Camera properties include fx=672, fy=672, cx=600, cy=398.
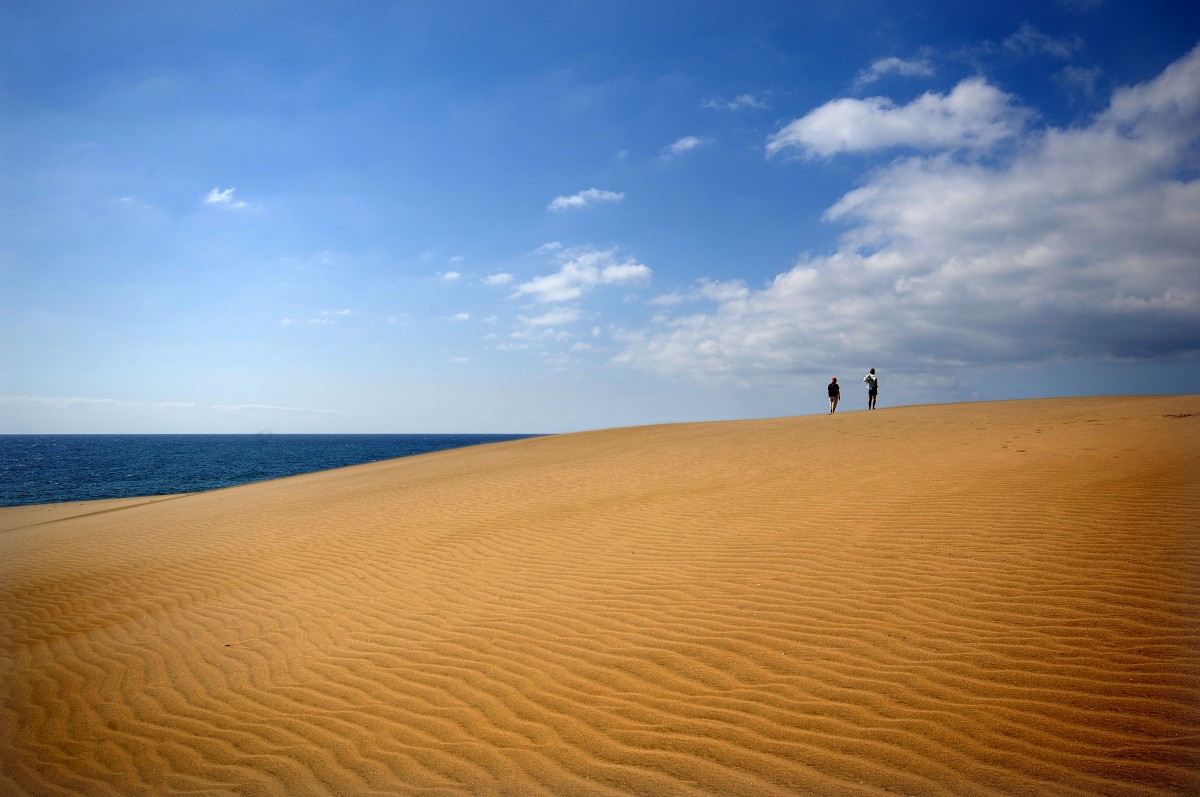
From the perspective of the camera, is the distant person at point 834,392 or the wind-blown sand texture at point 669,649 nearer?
the wind-blown sand texture at point 669,649

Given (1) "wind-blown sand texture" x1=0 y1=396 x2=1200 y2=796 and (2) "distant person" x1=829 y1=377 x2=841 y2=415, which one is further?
(2) "distant person" x1=829 y1=377 x2=841 y2=415

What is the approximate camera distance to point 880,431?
18203 millimetres

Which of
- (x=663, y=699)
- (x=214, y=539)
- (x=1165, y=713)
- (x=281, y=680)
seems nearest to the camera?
(x=1165, y=713)

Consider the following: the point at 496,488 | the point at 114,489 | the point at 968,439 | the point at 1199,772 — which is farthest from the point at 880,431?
the point at 114,489

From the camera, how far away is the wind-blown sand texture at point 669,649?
3.69 meters

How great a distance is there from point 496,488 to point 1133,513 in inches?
443

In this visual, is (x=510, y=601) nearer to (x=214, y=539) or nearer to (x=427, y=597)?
(x=427, y=597)

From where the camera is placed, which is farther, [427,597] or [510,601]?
[427,597]

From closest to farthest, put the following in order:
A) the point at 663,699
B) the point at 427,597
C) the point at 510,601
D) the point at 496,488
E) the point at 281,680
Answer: the point at 663,699, the point at 281,680, the point at 510,601, the point at 427,597, the point at 496,488

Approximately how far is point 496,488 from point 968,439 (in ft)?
34.9

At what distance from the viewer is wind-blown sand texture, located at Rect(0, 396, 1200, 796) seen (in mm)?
3689

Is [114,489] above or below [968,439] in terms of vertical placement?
below

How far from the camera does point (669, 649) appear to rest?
513cm

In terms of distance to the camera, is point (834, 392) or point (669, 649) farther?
point (834, 392)
